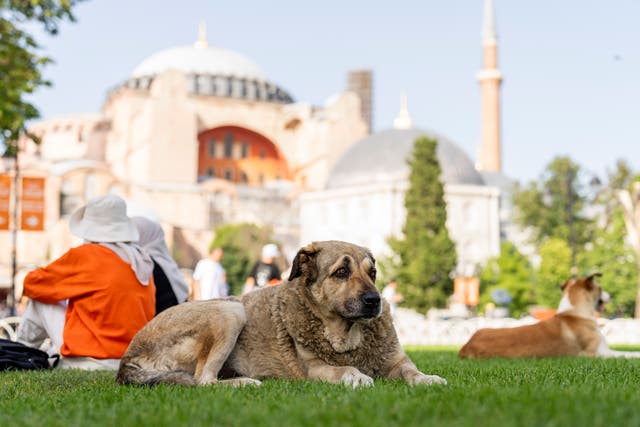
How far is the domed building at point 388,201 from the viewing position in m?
63.0

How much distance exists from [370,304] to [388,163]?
61.2 m

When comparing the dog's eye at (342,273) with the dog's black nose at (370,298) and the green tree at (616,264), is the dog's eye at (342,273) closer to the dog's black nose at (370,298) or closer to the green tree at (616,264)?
the dog's black nose at (370,298)

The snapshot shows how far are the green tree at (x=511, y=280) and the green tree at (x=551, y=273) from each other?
750 millimetres

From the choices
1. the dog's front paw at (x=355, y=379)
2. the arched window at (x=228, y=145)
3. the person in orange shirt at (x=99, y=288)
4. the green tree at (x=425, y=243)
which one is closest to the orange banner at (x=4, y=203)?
the person in orange shirt at (x=99, y=288)

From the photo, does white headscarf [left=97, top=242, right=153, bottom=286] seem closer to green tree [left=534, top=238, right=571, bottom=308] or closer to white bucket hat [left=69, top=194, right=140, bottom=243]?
white bucket hat [left=69, top=194, right=140, bottom=243]

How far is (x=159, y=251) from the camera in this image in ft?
30.0

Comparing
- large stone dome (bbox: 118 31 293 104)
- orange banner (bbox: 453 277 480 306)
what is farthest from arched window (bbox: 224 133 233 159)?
orange banner (bbox: 453 277 480 306)

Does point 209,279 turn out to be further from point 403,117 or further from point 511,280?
point 403,117

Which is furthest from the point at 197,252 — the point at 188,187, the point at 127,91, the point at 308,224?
the point at 127,91

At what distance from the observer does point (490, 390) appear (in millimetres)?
4426

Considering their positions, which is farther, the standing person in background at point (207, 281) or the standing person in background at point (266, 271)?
the standing person in background at point (266, 271)

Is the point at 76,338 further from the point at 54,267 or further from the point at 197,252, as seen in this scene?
the point at 197,252

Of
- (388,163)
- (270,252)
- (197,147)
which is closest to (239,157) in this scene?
(197,147)

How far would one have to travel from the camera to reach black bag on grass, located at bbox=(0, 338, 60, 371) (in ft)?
24.9
